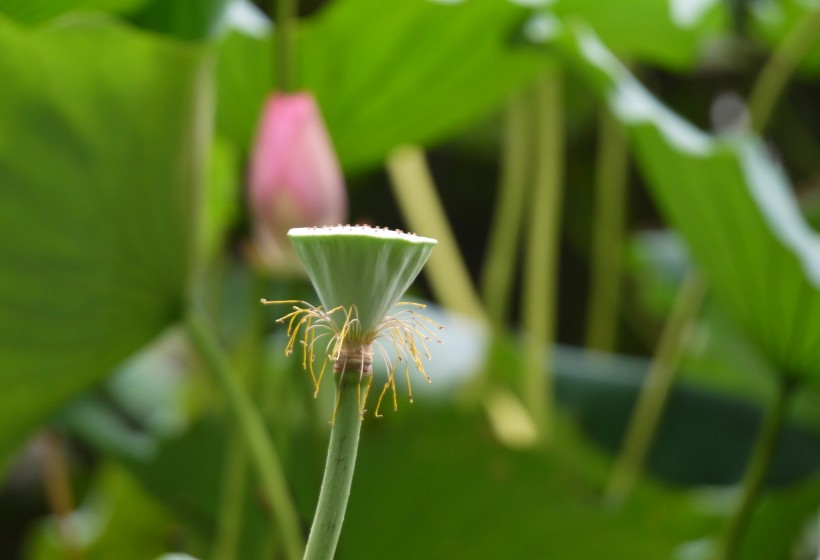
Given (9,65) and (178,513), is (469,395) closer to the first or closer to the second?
(178,513)

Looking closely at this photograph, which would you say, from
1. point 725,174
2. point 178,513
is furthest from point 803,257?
point 178,513

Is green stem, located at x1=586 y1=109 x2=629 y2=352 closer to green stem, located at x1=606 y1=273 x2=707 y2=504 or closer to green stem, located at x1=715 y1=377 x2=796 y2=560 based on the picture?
green stem, located at x1=606 y1=273 x2=707 y2=504

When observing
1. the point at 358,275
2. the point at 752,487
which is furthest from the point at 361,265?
the point at 752,487

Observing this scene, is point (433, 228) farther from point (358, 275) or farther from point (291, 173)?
point (358, 275)

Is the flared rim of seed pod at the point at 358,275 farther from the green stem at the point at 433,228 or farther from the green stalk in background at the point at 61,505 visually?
the green stem at the point at 433,228

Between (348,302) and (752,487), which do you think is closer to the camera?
(348,302)

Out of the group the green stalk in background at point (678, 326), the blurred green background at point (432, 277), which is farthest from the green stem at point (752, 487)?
the green stalk in background at point (678, 326)

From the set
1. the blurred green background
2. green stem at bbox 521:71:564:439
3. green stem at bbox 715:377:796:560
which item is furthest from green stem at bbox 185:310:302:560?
green stem at bbox 521:71:564:439
